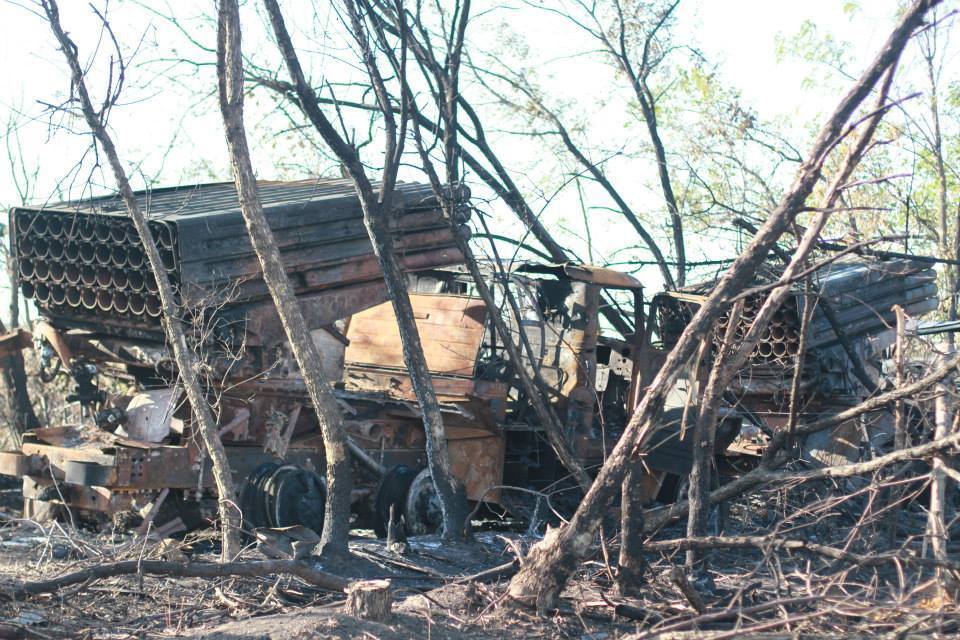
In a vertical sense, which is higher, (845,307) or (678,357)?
(845,307)

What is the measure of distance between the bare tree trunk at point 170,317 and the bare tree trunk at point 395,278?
1.68m

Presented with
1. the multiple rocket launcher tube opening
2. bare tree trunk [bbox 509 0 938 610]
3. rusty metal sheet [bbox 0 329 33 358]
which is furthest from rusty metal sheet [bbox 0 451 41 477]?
bare tree trunk [bbox 509 0 938 610]

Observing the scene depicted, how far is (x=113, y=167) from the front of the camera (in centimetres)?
907

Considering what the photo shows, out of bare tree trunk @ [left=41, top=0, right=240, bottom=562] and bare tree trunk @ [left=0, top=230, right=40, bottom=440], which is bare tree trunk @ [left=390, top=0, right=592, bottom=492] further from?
bare tree trunk @ [left=0, top=230, right=40, bottom=440]

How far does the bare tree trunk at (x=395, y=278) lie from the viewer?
9.57 m

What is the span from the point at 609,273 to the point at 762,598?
17.8 ft

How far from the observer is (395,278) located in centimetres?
976

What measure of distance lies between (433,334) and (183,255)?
12.3 feet

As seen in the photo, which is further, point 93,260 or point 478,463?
point 478,463

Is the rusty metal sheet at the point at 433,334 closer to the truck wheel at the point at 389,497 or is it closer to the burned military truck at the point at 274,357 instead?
the burned military truck at the point at 274,357

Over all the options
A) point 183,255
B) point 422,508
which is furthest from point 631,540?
point 183,255

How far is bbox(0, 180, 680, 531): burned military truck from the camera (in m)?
9.49

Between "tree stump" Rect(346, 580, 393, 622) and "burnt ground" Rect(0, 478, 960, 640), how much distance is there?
0.31 feet

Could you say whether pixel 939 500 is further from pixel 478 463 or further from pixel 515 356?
pixel 478 463
